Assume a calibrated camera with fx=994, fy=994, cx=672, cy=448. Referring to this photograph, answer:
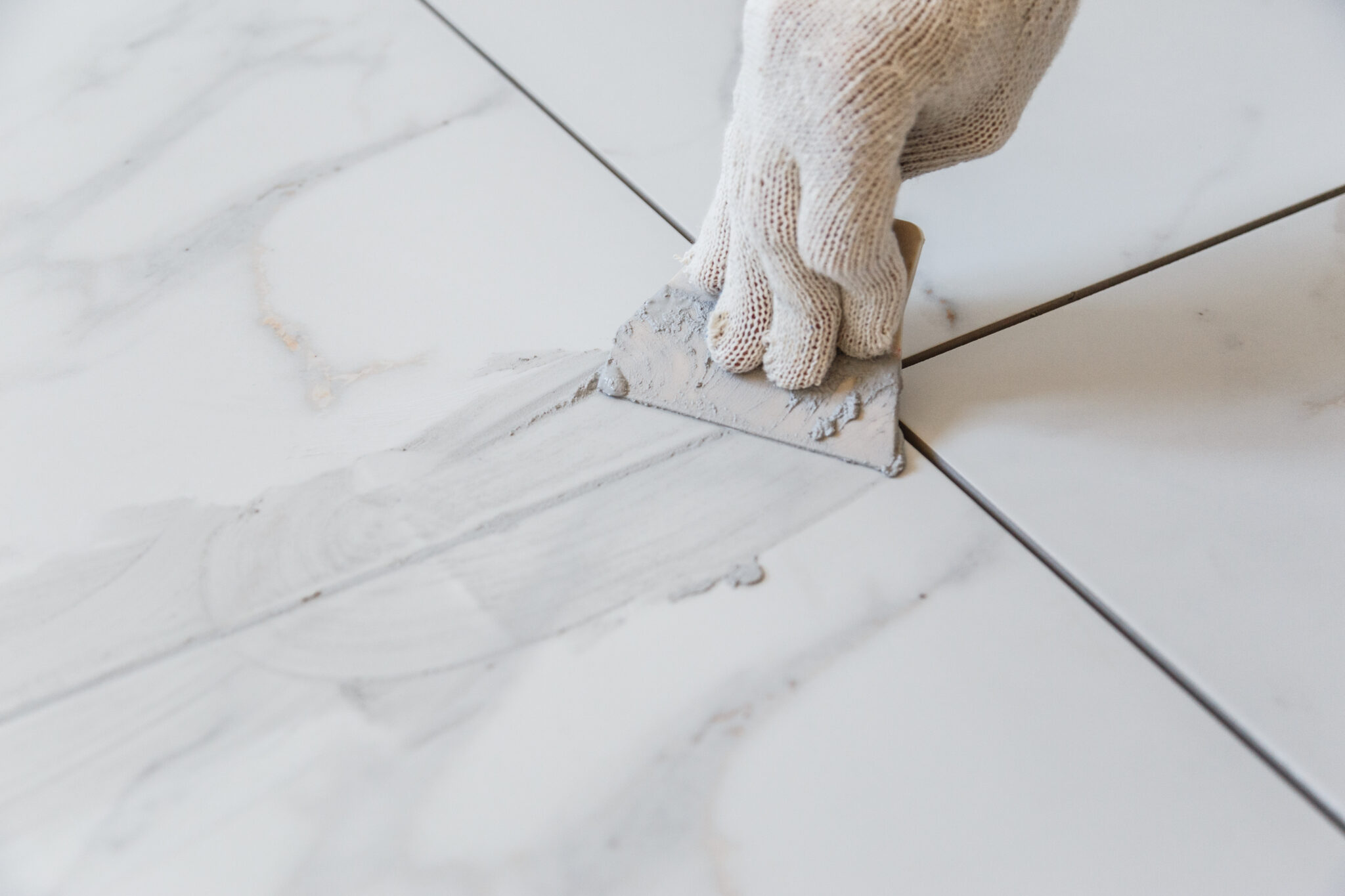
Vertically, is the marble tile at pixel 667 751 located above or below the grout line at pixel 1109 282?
below

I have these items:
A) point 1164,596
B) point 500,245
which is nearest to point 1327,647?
point 1164,596

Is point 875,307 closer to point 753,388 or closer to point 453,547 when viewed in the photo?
point 753,388

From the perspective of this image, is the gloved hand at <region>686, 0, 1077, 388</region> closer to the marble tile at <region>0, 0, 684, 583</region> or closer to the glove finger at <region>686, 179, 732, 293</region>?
the glove finger at <region>686, 179, 732, 293</region>

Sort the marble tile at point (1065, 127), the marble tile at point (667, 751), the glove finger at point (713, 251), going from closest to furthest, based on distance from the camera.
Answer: the marble tile at point (667, 751)
the glove finger at point (713, 251)
the marble tile at point (1065, 127)

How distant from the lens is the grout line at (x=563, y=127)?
0.95 m

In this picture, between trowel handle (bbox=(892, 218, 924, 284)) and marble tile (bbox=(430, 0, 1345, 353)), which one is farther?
marble tile (bbox=(430, 0, 1345, 353))

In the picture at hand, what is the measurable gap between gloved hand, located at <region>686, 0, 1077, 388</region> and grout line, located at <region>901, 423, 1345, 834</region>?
106mm

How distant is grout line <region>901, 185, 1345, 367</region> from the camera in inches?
32.4

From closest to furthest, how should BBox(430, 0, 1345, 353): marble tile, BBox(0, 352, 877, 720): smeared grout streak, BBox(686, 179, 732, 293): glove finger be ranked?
BBox(0, 352, 877, 720): smeared grout streak < BBox(686, 179, 732, 293): glove finger < BBox(430, 0, 1345, 353): marble tile

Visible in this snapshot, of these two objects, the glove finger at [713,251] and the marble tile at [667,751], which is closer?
the marble tile at [667,751]

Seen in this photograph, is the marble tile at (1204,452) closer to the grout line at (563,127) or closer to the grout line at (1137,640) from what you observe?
the grout line at (1137,640)

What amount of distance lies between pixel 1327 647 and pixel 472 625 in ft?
1.78

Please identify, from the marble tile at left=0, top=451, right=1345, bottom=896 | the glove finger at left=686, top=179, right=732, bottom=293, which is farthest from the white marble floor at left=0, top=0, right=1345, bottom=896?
the glove finger at left=686, top=179, right=732, bottom=293

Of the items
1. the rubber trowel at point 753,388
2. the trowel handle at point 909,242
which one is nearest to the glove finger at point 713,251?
the rubber trowel at point 753,388
